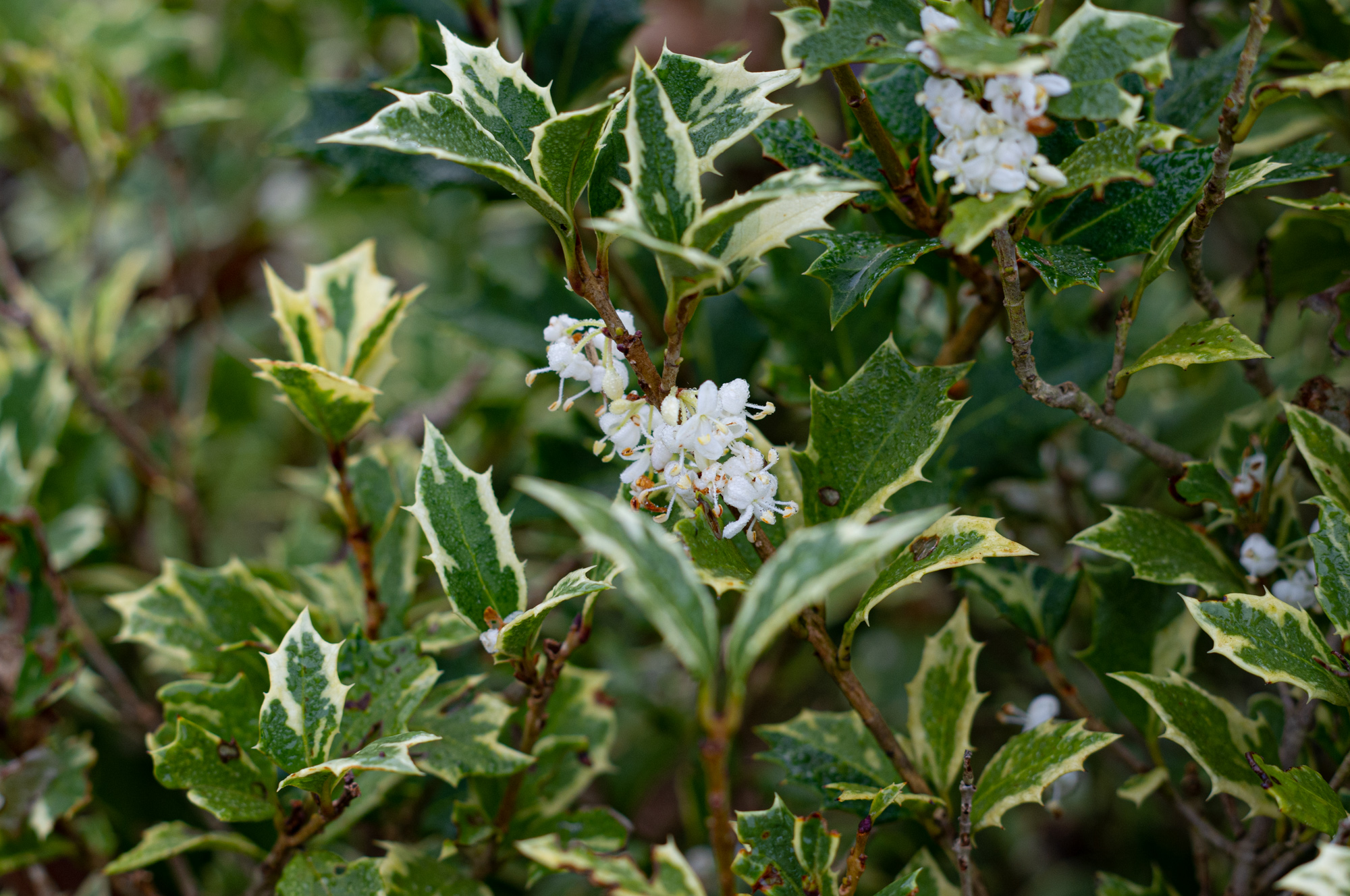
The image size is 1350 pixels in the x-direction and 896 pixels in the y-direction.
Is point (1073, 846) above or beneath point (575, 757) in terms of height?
beneath

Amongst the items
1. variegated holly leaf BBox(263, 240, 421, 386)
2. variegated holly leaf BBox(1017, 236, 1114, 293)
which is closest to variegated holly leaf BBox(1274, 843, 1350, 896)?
variegated holly leaf BBox(1017, 236, 1114, 293)

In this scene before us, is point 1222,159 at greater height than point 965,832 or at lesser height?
greater

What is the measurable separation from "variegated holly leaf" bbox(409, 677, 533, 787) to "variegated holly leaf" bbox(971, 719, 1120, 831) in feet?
1.32

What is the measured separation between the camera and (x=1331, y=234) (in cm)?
104

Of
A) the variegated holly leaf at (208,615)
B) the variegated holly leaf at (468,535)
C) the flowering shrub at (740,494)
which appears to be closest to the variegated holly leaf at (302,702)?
the flowering shrub at (740,494)

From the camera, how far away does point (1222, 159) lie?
726mm

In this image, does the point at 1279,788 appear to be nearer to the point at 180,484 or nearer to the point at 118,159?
the point at 180,484

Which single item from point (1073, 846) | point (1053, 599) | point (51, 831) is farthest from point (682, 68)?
point (1073, 846)

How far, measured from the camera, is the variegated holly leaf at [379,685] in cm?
85

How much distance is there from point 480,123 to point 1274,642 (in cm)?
74

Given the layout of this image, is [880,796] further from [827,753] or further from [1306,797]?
[1306,797]

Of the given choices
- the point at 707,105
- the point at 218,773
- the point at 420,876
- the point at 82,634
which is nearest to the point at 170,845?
Answer: the point at 218,773

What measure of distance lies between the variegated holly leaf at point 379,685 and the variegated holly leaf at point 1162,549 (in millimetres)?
590

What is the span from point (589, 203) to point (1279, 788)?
698mm
